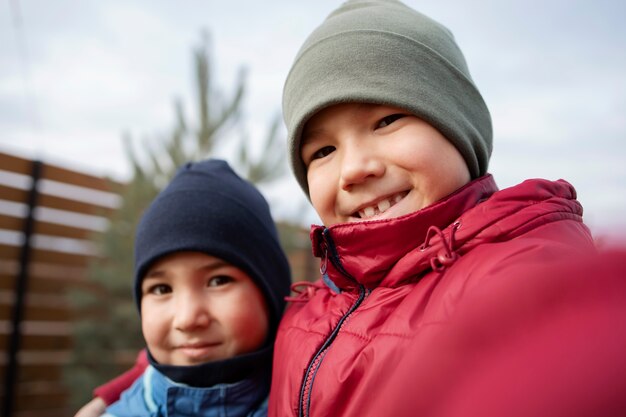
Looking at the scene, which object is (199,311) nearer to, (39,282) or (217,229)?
(217,229)

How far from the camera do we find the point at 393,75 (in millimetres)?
1196

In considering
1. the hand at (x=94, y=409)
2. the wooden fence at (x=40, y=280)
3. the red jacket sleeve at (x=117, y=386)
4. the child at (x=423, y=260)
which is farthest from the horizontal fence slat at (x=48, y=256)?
the child at (x=423, y=260)

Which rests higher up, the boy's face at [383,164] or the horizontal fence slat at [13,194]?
the horizontal fence slat at [13,194]

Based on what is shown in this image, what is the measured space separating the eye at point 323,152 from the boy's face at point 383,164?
39 mm

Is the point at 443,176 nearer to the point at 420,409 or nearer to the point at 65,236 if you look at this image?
the point at 420,409

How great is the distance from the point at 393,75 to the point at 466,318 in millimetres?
613

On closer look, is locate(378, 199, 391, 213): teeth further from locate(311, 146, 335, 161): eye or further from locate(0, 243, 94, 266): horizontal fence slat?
locate(0, 243, 94, 266): horizontal fence slat

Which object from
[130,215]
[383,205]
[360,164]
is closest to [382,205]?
[383,205]

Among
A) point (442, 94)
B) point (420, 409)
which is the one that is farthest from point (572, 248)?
point (442, 94)

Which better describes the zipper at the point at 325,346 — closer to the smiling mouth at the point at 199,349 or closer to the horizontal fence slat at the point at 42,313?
the smiling mouth at the point at 199,349

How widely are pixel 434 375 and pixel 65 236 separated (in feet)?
16.8

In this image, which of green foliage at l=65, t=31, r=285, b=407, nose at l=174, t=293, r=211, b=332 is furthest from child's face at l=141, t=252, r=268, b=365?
green foliage at l=65, t=31, r=285, b=407

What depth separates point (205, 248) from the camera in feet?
5.41

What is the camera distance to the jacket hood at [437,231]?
976mm
